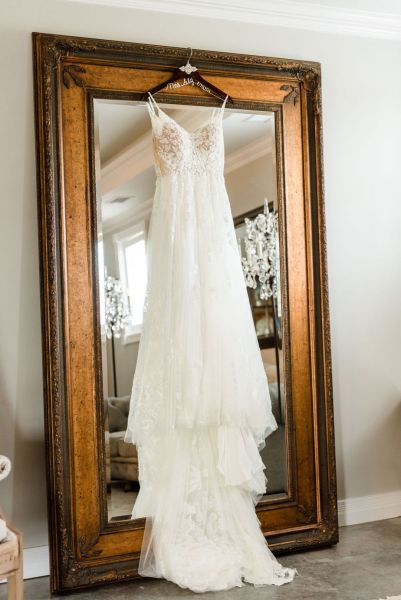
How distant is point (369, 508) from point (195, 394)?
135 cm

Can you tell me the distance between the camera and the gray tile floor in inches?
123

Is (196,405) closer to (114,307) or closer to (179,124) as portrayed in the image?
(114,307)

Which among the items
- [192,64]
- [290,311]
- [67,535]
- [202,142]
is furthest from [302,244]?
[67,535]

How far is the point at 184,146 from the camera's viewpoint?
11.7ft

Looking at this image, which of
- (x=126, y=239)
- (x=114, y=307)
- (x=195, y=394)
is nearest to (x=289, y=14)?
(x=126, y=239)

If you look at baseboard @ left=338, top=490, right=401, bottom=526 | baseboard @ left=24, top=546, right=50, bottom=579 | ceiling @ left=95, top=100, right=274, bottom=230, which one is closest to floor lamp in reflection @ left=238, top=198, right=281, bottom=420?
ceiling @ left=95, top=100, right=274, bottom=230

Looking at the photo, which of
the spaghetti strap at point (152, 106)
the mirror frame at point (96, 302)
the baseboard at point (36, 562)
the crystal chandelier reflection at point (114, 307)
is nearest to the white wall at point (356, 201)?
the mirror frame at point (96, 302)

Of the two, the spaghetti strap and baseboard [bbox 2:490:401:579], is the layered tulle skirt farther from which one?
baseboard [bbox 2:490:401:579]

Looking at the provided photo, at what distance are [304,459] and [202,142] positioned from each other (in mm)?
1626

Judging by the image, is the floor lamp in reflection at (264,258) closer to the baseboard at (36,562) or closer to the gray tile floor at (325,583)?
the gray tile floor at (325,583)

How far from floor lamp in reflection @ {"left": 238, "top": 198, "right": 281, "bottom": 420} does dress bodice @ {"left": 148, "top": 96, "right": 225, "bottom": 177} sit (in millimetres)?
330

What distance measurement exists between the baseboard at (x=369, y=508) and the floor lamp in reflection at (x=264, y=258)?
751 mm

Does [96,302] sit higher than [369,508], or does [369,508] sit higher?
[96,302]

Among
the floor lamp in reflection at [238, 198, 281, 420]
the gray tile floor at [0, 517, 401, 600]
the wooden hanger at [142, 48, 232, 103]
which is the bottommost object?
the gray tile floor at [0, 517, 401, 600]
